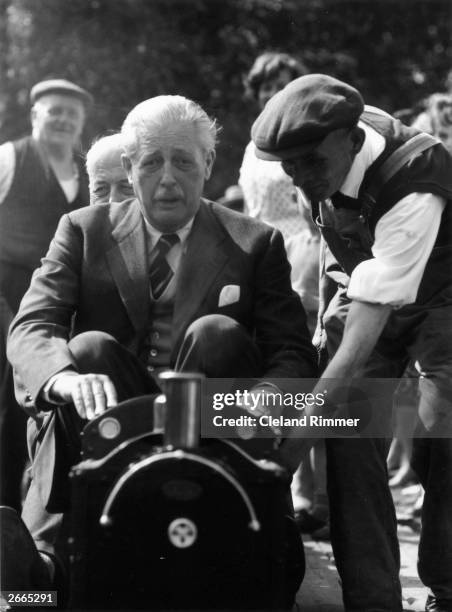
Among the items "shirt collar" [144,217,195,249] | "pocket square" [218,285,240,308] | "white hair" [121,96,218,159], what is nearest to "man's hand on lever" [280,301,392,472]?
"pocket square" [218,285,240,308]

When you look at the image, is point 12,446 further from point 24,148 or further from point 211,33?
point 211,33

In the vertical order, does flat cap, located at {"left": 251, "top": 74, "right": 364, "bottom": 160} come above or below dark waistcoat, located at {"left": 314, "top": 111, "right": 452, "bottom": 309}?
above

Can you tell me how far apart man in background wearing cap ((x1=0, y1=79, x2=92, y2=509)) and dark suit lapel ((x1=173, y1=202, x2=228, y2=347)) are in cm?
149

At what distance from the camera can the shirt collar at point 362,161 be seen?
10.7 feet

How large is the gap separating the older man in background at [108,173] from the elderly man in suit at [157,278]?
2.10ft

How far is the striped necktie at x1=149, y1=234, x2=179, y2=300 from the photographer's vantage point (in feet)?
11.6

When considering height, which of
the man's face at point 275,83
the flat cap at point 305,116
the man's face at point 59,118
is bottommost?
the flat cap at point 305,116

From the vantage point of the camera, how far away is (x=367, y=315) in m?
3.15

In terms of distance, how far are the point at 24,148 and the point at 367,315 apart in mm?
2634

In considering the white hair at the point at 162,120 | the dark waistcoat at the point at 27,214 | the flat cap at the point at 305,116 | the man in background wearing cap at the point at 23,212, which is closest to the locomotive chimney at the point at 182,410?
the flat cap at the point at 305,116

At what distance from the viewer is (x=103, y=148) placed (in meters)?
4.39

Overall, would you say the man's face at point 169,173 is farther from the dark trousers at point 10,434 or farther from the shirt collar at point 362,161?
the dark trousers at point 10,434

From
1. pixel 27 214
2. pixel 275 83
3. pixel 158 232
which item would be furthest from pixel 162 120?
pixel 275 83

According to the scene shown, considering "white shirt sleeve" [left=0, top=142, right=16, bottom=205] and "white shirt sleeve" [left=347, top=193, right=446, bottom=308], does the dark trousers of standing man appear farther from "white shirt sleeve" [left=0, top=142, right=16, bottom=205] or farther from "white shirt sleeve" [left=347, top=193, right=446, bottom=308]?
"white shirt sleeve" [left=0, top=142, right=16, bottom=205]
